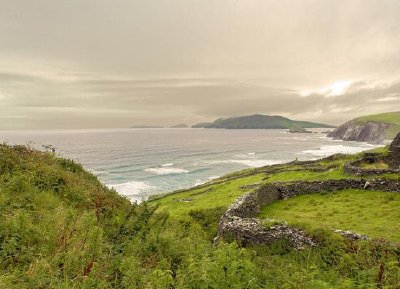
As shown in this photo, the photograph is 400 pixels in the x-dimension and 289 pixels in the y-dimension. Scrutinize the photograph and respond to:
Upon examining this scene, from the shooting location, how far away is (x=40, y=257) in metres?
8.31

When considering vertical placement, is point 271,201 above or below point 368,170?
below

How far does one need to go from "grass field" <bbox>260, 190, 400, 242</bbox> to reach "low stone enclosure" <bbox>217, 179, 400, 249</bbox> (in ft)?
2.91

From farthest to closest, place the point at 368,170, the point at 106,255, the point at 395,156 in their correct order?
the point at 395,156 < the point at 368,170 < the point at 106,255

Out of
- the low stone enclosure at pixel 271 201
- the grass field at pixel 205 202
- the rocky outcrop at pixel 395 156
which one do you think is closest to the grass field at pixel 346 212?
the low stone enclosure at pixel 271 201

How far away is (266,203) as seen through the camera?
33.6 meters

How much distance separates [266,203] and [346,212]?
27.4ft

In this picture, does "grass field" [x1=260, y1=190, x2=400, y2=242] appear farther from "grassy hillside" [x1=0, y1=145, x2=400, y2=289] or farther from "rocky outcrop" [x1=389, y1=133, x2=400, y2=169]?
"rocky outcrop" [x1=389, y1=133, x2=400, y2=169]

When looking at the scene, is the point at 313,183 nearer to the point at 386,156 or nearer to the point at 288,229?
the point at 288,229

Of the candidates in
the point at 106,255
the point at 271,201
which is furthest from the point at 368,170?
the point at 106,255

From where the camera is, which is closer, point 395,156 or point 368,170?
point 368,170

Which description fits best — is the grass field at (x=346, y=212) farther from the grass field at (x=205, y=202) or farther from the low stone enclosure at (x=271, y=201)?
the grass field at (x=205, y=202)

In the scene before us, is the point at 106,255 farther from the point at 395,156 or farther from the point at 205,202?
the point at 395,156

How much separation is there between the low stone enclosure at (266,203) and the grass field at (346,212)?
0.89 meters

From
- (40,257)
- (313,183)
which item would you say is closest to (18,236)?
(40,257)
